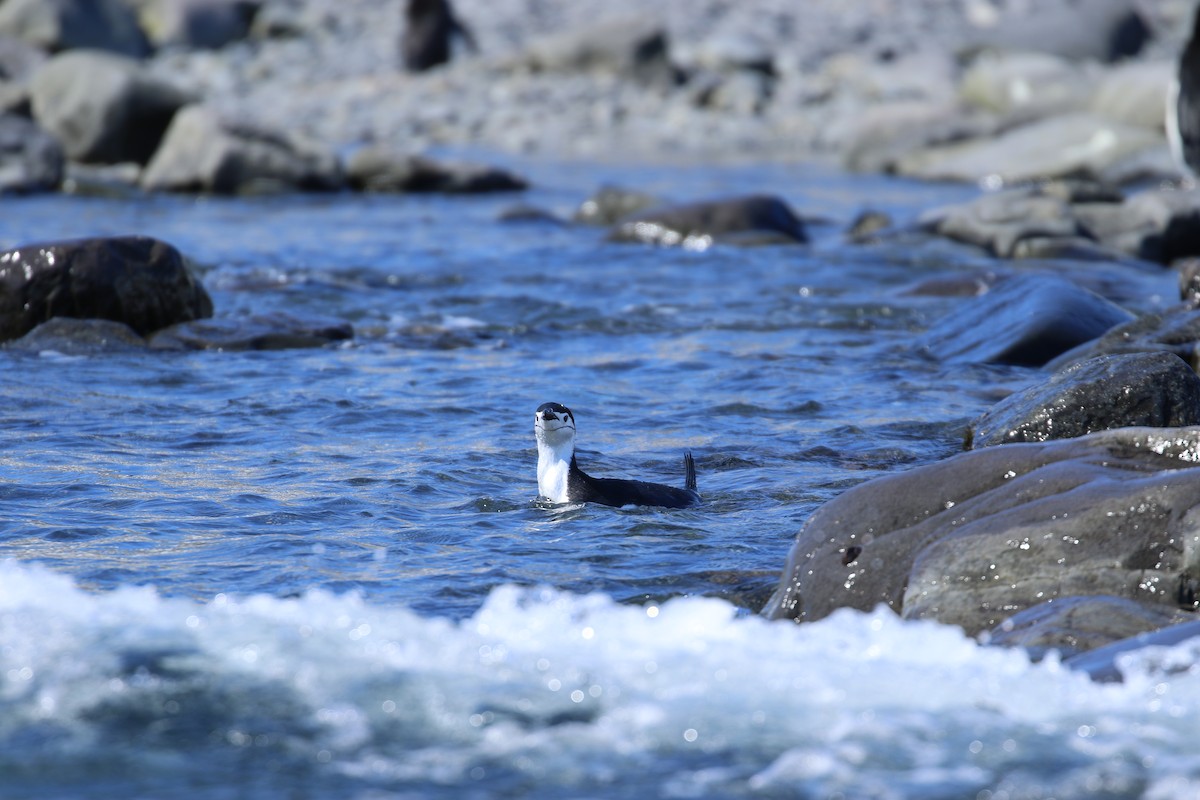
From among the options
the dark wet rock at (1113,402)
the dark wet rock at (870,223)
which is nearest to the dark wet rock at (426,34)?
the dark wet rock at (870,223)

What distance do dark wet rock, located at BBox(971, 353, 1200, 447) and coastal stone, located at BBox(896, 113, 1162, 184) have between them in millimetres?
12804

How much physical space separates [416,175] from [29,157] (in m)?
4.23

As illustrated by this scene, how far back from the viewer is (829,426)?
777 centimetres

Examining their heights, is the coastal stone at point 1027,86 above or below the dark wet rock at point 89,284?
above

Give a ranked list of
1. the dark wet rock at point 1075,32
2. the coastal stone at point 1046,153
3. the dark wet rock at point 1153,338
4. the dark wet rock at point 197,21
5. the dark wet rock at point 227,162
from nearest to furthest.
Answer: the dark wet rock at point 1153,338
the dark wet rock at point 227,162
the coastal stone at point 1046,153
the dark wet rock at point 1075,32
the dark wet rock at point 197,21

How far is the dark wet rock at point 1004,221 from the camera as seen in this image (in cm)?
1357

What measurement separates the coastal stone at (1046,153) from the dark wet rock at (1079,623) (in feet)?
50.1

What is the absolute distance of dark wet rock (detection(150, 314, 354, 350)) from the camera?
Result: 9445mm

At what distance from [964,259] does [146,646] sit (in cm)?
994

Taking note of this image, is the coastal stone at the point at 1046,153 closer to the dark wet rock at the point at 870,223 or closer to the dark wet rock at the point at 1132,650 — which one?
the dark wet rock at the point at 870,223

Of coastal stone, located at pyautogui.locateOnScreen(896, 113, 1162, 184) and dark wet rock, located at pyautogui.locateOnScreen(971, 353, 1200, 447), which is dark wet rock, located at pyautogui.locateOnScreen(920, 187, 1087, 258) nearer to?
coastal stone, located at pyautogui.locateOnScreen(896, 113, 1162, 184)

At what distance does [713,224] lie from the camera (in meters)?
14.7

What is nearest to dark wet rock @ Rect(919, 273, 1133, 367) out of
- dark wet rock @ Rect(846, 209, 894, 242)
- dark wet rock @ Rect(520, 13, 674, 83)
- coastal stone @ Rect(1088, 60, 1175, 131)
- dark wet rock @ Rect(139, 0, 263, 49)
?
dark wet rock @ Rect(846, 209, 894, 242)

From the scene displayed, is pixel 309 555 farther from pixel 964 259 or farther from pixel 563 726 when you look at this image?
pixel 964 259
